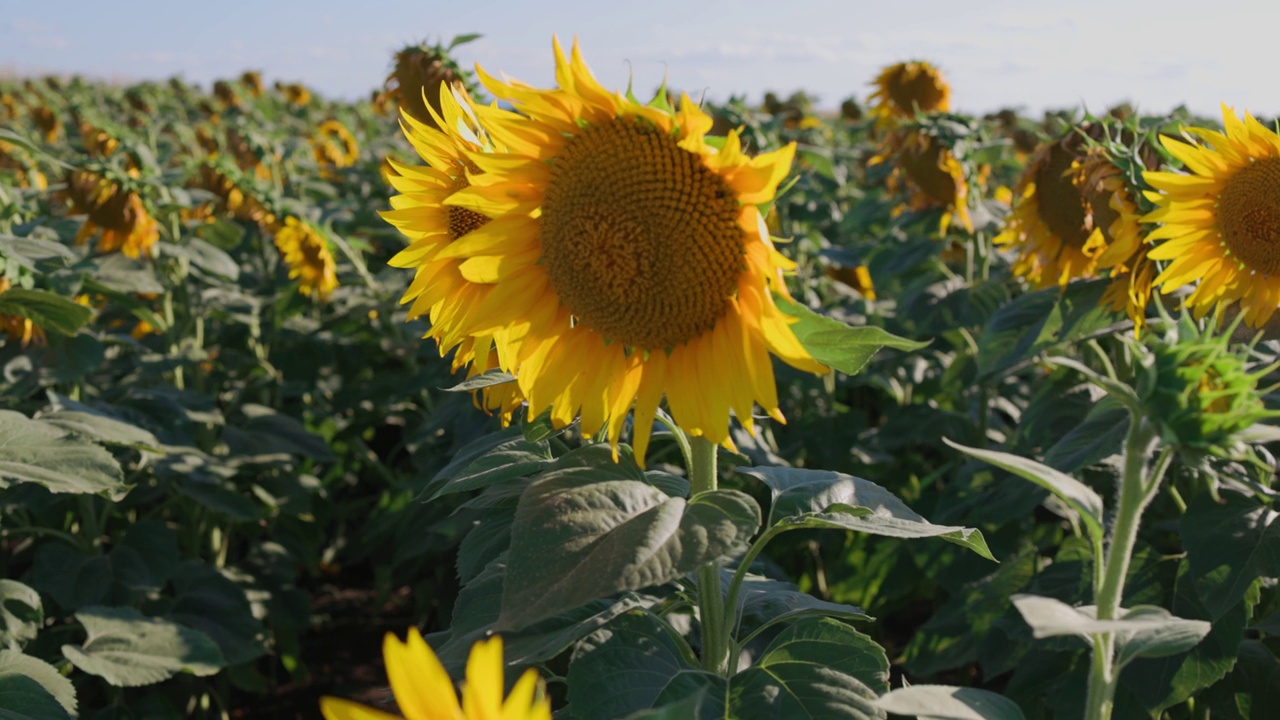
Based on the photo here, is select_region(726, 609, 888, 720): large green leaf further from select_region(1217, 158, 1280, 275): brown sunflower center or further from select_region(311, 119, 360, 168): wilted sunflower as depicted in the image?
select_region(311, 119, 360, 168): wilted sunflower

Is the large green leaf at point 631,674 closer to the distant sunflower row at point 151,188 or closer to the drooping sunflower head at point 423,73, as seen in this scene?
the distant sunflower row at point 151,188

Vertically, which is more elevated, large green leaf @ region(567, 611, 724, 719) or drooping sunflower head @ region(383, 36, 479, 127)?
drooping sunflower head @ region(383, 36, 479, 127)

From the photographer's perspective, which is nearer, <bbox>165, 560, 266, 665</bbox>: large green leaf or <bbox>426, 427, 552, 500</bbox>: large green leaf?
<bbox>426, 427, 552, 500</bbox>: large green leaf

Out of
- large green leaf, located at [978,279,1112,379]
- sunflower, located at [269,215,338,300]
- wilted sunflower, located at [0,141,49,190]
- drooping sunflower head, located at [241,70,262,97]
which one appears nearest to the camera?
large green leaf, located at [978,279,1112,379]

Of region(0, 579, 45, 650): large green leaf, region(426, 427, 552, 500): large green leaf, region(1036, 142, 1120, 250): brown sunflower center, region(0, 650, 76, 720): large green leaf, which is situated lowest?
region(0, 579, 45, 650): large green leaf

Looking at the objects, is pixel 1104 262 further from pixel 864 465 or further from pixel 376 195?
pixel 376 195

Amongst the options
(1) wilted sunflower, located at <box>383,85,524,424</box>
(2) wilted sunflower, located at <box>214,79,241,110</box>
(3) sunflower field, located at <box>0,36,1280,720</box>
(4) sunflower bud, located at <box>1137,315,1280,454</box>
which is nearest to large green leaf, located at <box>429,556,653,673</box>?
(3) sunflower field, located at <box>0,36,1280,720</box>

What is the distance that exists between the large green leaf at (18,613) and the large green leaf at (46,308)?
1.71 feet

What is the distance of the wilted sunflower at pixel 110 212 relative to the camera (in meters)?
3.46

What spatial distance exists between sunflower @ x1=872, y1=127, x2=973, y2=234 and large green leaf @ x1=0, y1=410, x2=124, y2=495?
2.55 meters

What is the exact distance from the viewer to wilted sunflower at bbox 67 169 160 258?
3.46 meters

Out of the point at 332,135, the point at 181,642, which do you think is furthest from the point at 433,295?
the point at 332,135

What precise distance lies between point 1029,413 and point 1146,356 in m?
1.56

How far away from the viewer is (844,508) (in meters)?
1.22
